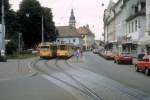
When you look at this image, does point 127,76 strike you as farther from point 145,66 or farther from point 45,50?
point 45,50

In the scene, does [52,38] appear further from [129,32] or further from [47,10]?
[129,32]

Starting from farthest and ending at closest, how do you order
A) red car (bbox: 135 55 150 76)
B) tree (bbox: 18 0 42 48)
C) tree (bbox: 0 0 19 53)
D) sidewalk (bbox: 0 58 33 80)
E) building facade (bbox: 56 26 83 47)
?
building facade (bbox: 56 26 83 47), tree (bbox: 18 0 42 48), tree (bbox: 0 0 19 53), red car (bbox: 135 55 150 76), sidewalk (bbox: 0 58 33 80)

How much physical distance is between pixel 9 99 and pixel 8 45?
5276 centimetres

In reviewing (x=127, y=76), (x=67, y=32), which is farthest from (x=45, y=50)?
(x=67, y=32)

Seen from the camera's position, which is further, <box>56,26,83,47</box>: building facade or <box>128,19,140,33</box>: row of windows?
<box>56,26,83,47</box>: building facade

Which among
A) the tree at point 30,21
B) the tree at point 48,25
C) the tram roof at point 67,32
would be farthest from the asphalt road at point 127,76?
the tram roof at point 67,32

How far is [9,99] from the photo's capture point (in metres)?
16.5

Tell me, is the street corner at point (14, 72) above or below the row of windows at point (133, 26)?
below

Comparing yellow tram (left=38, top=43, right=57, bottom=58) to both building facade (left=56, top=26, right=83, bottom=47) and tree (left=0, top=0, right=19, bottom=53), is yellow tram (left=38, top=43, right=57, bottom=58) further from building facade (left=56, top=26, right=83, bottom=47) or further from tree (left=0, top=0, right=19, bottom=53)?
building facade (left=56, top=26, right=83, bottom=47)

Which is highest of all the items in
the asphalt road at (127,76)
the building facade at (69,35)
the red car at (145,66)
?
the building facade at (69,35)

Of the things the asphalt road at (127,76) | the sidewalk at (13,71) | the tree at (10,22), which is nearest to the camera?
the asphalt road at (127,76)

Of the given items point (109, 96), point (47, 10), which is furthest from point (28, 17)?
point (109, 96)

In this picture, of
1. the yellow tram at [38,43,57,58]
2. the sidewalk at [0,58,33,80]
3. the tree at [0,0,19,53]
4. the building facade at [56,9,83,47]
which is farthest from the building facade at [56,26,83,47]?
the sidewalk at [0,58,33,80]

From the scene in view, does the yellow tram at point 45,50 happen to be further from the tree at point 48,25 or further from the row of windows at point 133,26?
the tree at point 48,25
